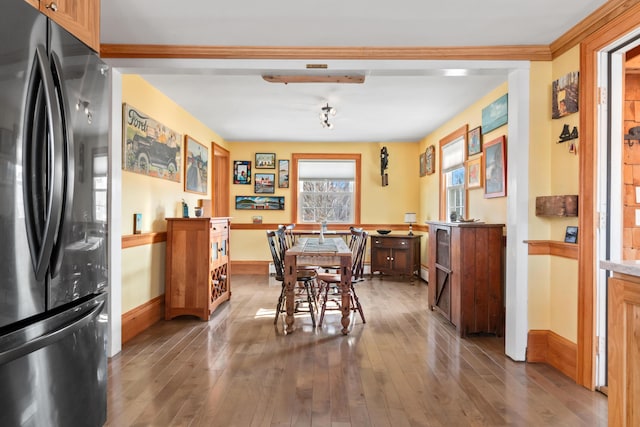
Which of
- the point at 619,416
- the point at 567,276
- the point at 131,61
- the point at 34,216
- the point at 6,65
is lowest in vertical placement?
the point at 619,416

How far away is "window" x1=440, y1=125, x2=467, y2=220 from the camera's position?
17.3 ft

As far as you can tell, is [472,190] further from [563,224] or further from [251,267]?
[251,267]

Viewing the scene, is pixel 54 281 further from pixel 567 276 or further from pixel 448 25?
pixel 567 276

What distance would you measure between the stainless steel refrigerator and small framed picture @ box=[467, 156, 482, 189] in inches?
162

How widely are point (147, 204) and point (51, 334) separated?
9.44ft

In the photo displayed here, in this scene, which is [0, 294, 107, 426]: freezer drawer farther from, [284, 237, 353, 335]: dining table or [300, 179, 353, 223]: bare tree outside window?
[300, 179, 353, 223]: bare tree outside window

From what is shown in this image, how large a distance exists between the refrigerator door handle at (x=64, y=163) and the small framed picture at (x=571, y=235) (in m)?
3.09

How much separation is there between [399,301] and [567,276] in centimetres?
250

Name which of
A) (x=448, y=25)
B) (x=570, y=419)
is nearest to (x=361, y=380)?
(x=570, y=419)

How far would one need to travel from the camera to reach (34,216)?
1.28m

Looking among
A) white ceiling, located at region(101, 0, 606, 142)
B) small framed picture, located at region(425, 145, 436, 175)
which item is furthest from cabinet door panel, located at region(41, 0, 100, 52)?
small framed picture, located at region(425, 145, 436, 175)

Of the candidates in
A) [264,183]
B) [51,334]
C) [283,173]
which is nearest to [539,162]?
[51,334]

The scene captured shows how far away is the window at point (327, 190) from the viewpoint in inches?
294

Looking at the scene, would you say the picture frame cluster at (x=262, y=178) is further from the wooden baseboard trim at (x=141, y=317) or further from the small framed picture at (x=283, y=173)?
the wooden baseboard trim at (x=141, y=317)
